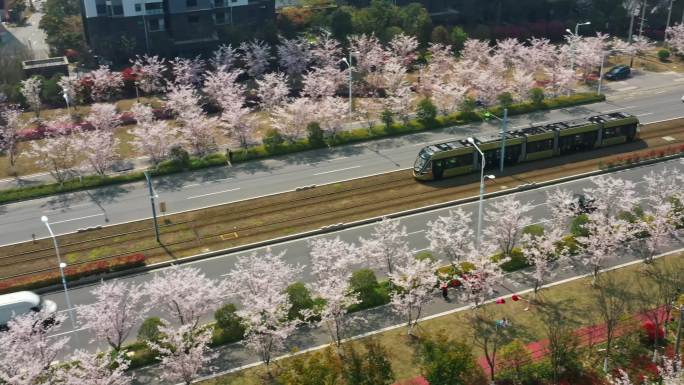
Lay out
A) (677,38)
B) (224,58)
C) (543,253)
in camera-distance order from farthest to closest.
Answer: (677,38) → (224,58) → (543,253)

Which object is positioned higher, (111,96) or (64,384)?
(111,96)

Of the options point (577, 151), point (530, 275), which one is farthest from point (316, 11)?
point (530, 275)

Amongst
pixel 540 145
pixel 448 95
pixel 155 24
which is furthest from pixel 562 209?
pixel 155 24

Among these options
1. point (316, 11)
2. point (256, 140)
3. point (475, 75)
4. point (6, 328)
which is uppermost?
point (316, 11)

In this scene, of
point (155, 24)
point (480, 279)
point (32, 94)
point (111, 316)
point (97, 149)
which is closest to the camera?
point (111, 316)

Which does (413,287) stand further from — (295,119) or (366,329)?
(295,119)

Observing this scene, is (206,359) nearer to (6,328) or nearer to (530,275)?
(6,328)
